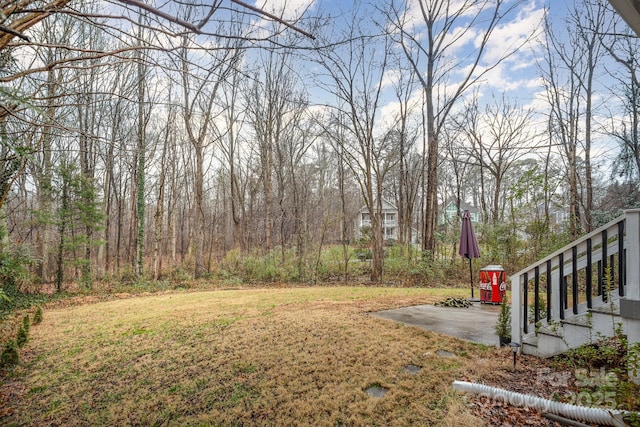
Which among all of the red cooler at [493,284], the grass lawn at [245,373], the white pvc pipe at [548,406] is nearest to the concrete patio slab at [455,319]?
the red cooler at [493,284]

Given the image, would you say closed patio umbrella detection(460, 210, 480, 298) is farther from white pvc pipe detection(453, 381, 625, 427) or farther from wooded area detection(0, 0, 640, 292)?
white pvc pipe detection(453, 381, 625, 427)

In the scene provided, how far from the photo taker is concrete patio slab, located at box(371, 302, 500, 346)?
12.9 feet

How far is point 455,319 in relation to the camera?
4695mm

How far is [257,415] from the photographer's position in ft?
7.93

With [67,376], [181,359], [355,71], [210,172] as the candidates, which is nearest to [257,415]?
[181,359]

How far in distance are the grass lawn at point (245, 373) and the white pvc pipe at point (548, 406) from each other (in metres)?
0.16

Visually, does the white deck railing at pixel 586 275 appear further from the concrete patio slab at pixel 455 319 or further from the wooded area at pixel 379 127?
the wooded area at pixel 379 127

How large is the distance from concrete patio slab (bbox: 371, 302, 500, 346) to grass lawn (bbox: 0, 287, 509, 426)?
353mm

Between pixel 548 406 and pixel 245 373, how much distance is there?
106 inches

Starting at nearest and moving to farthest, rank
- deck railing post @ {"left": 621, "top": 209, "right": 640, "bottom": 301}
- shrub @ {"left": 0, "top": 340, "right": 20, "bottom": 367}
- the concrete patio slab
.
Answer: deck railing post @ {"left": 621, "top": 209, "right": 640, "bottom": 301} < shrub @ {"left": 0, "top": 340, "right": 20, "bottom": 367} < the concrete patio slab

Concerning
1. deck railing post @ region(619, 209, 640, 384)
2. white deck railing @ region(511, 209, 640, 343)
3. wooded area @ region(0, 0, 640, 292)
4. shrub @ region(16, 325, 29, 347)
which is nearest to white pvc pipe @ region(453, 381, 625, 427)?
deck railing post @ region(619, 209, 640, 384)

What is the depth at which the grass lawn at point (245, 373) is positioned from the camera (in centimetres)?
243

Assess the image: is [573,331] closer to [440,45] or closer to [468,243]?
[468,243]

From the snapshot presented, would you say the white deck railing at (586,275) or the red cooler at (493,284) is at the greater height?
the white deck railing at (586,275)
